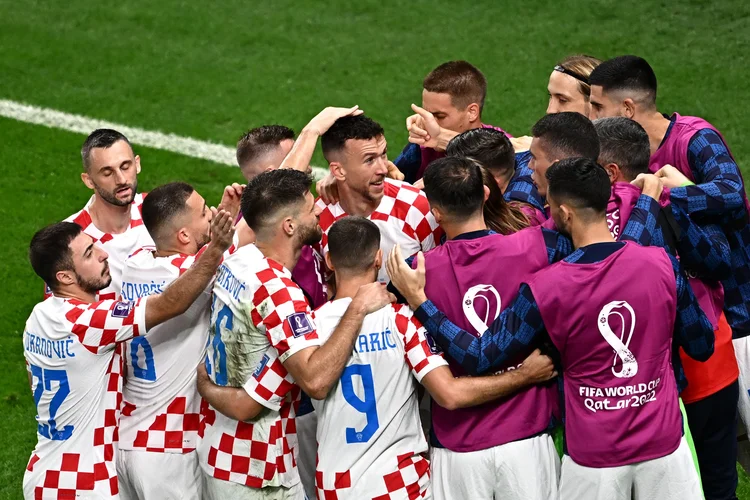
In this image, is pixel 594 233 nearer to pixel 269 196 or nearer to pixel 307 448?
pixel 269 196

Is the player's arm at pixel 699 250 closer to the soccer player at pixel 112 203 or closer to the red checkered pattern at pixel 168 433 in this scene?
the red checkered pattern at pixel 168 433

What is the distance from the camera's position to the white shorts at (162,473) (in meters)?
5.02

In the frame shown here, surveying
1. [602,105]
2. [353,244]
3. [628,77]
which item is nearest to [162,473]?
[353,244]

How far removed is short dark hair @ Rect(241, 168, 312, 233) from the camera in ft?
15.2

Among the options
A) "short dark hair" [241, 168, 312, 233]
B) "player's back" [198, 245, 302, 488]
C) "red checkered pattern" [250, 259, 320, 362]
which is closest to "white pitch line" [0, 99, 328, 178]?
"short dark hair" [241, 168, 312, 233]

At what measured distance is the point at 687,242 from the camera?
4672 millimetres

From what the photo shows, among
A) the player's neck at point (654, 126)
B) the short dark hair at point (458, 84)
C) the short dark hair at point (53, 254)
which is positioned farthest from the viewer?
the short dark hair at point (458, 84)

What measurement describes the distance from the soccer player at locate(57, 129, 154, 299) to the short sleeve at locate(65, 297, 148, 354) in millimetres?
1166

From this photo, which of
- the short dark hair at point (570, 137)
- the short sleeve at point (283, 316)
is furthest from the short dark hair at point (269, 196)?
the short dark hair at point (570, 137)

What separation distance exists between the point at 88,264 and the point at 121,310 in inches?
13.3

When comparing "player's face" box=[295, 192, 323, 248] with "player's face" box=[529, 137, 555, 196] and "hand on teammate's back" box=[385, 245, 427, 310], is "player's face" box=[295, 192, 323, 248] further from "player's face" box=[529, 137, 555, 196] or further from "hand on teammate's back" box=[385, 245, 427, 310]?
"player's face" box=[529, 137, 555, 196]

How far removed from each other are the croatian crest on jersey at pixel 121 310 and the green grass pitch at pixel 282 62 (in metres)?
4.55

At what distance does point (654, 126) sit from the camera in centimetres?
533

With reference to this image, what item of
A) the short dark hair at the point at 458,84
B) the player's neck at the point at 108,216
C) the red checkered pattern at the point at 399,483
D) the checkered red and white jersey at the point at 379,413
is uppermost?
the short dark hair at the point at 458,84
